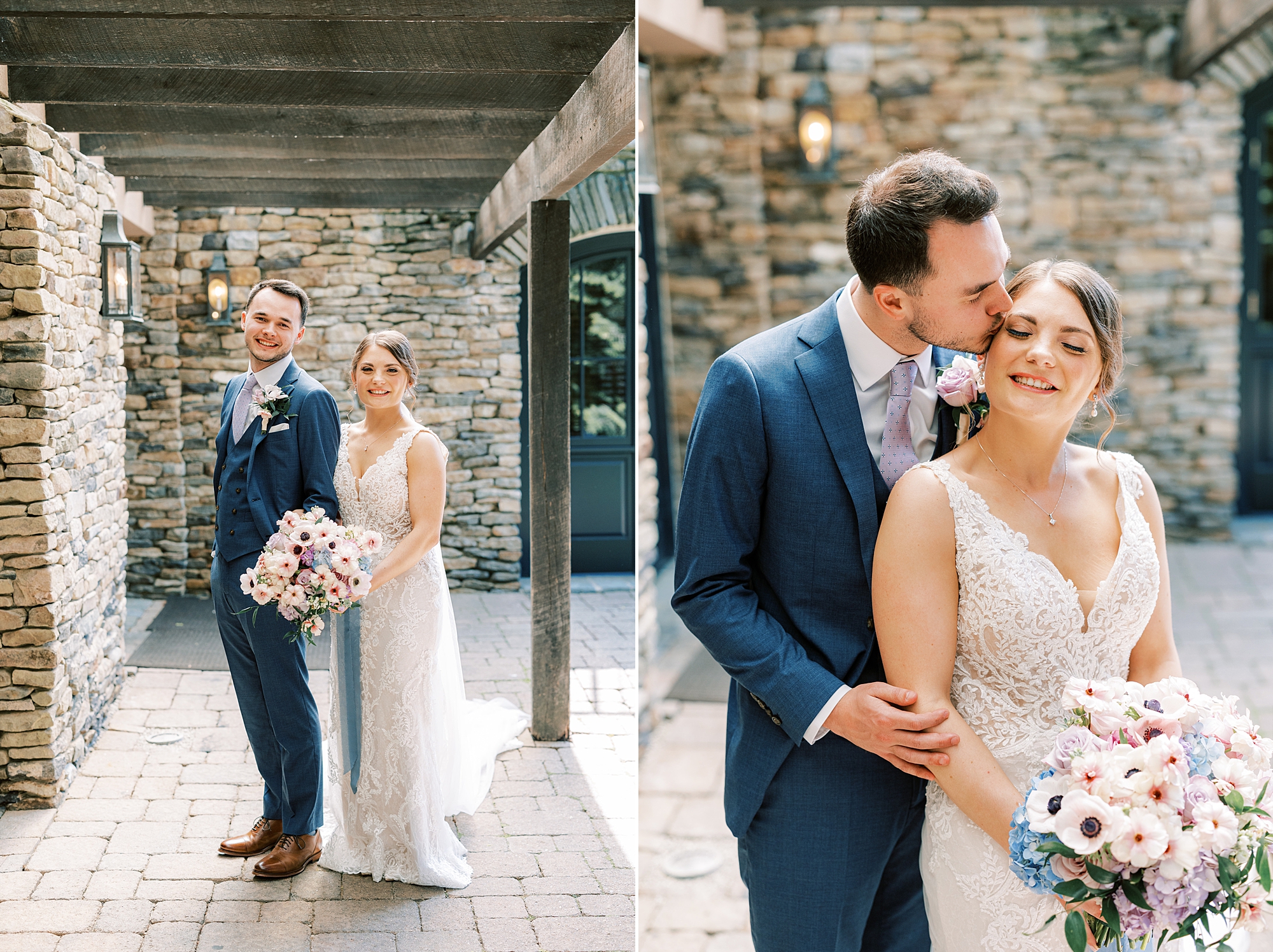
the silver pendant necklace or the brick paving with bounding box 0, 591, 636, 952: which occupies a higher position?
the silver pendant necklace

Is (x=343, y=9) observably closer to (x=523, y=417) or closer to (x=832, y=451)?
(x=523, y=417)

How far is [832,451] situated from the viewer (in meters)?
1.65

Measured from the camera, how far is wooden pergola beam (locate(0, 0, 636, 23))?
6.57 feet

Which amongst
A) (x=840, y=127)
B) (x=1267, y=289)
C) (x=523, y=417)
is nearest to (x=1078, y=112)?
(x=840, y=127)

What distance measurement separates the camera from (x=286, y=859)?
2.15 meters

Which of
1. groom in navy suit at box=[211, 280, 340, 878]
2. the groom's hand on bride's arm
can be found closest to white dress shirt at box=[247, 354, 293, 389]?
groom in navy suit at box=[211, 280, 340, 878]

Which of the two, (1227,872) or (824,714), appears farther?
(824,714)

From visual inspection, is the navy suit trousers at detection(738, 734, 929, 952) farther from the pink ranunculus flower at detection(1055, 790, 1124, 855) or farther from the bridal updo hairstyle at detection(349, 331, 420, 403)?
the bridal updo hairstyle at detection(349, 331, 420, 403)

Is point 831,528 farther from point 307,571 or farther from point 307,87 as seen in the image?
point 307,87

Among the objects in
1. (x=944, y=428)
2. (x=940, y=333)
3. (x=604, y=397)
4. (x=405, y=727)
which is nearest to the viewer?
(x=940, y=333)

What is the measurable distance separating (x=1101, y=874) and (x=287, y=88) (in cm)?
211

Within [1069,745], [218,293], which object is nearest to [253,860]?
[218,293]

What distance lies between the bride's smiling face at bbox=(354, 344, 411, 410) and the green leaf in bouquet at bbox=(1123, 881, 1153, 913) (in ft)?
5.23

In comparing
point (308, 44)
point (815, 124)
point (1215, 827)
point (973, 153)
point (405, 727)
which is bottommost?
point (405, 727)
